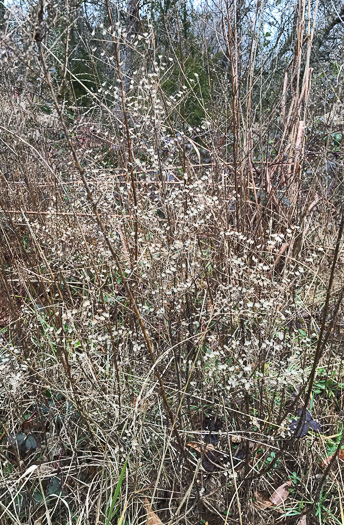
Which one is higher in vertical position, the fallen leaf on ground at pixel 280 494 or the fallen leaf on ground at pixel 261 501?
the fallen leaf on ground at pixel 280 494

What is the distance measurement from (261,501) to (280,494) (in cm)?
6

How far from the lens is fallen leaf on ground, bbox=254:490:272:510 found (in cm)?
127

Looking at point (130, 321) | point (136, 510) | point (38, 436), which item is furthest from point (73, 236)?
point (136, 510)

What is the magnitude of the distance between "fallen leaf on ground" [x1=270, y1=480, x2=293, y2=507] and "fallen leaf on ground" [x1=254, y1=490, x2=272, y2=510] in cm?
2

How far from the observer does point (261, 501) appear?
4.23ft

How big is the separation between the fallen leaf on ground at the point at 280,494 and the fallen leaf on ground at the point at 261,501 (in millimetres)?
18

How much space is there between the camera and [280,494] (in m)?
1.29

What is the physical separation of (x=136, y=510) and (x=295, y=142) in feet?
6.03

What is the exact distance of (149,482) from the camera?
1.22m

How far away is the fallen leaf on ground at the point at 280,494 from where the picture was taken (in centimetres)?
128

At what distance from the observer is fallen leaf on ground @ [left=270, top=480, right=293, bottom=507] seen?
4.19 ft

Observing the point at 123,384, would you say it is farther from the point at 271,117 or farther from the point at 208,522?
the point at 271,117

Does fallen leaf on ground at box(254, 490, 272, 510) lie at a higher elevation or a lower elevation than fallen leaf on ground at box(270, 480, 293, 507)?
lower

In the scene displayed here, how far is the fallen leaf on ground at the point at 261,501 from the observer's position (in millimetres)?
1266
